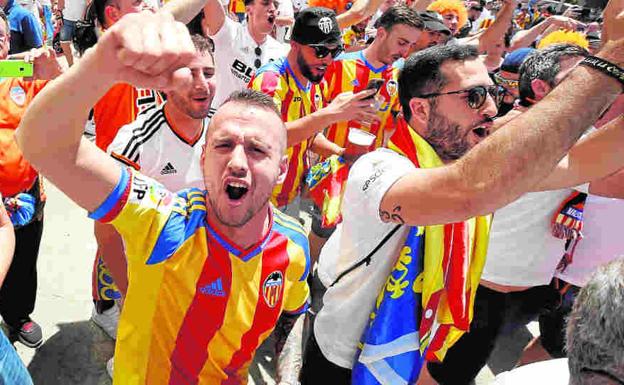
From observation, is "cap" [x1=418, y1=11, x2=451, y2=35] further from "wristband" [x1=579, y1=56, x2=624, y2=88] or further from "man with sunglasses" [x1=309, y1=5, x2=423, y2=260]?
"wristband" [x1=579, y1=56, x2=624, y2=88]

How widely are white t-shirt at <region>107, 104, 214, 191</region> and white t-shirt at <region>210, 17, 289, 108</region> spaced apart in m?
1.55

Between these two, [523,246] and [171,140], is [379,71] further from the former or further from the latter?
[171,140]

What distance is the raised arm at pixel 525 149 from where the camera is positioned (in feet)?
3.96

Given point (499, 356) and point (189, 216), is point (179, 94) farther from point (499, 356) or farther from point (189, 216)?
point (499, 356)

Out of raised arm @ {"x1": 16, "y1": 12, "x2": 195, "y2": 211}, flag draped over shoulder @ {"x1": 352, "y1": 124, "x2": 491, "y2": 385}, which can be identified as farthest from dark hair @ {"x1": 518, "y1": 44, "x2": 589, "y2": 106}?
raised arm @ {"x1": 16, "y1": 12, "x2": 195, "y2": 211}

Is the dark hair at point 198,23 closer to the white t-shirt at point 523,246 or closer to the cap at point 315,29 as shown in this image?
the cap at point 315,29

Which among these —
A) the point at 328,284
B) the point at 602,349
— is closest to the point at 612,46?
the point at 602,349

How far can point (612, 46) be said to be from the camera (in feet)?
4.11

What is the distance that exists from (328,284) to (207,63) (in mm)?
1347

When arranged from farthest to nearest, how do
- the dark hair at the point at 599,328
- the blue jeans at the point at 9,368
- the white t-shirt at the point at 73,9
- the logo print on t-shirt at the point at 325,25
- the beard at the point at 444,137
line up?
the white t-shirt at the point at 73,9, the logo print on t-shirt at the point at 325,25, the beard at the point at 444,137, the blue jeans at the point at 9,368, the dark hair at the point at 599,328

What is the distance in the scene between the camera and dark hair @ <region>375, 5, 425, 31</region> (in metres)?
4.11

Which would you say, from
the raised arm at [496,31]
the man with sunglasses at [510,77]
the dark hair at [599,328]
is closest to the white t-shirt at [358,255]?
the dark hair at [599,328]

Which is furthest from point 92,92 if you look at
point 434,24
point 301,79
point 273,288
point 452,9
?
point 452,9

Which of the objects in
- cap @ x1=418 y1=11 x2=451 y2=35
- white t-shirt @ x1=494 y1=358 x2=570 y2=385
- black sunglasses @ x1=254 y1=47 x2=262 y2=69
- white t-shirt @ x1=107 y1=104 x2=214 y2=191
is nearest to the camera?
white t-shirt @ x1=494 y1=358 x2=570 y2=385
